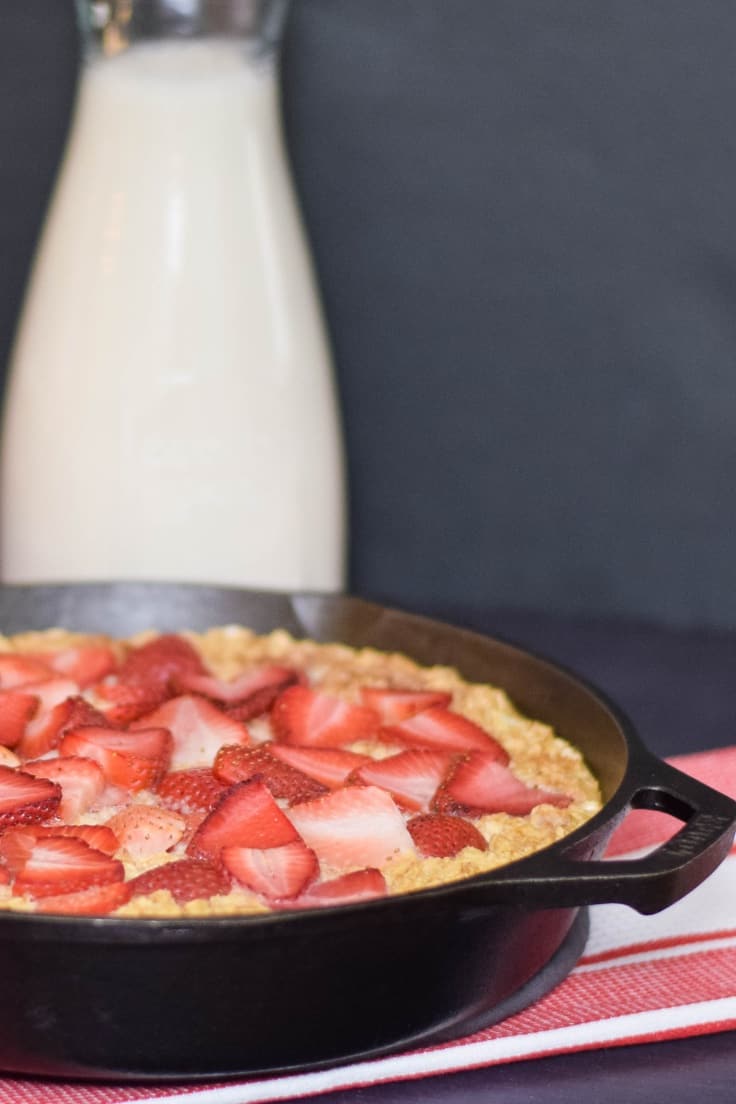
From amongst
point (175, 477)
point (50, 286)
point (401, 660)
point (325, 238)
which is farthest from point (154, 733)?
point (325, 238)

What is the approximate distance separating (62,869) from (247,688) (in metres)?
0.34

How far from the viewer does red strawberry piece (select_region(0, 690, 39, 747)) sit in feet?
3.21

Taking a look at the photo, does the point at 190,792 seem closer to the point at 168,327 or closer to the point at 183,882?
the point at 183,882

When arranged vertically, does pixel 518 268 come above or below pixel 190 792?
above

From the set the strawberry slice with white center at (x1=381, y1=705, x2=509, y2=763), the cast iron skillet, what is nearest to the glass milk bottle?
the strawberry slice with white center at (x1=381, y1=705, x2=509, y2=763)

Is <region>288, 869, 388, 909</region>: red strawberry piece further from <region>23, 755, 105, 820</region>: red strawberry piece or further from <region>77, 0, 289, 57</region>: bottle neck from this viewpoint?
<region>77, 0, 289, 57</region>: bottle neck

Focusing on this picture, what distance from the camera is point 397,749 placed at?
1.03 meters

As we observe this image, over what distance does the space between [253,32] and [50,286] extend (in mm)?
281

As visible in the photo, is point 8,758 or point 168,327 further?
point 168,327

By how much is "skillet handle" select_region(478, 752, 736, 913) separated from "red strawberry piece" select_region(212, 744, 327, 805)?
0.72 ft

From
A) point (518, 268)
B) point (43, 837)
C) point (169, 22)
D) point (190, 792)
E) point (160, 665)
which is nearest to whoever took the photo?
point (43, 837)

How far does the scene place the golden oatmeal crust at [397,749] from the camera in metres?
0.79

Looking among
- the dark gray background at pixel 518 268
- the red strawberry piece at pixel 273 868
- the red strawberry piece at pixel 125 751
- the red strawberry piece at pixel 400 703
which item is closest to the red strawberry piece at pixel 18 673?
the red strawberry piece at pixel 125 751

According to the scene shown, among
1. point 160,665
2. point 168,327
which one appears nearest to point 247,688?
point 160,665
